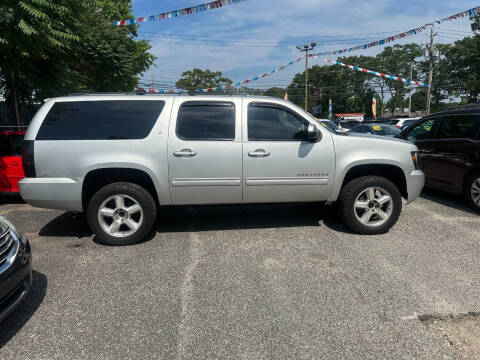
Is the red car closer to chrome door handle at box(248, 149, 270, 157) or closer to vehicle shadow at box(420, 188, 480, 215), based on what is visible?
chrome door handle at box(248, 149, 270, 157)

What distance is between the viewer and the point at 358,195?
14.3ft

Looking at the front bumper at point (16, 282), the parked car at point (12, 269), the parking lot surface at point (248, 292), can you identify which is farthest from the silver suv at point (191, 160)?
the front bumper at point (16, 282)

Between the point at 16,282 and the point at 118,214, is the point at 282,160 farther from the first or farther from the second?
the point at 16,282

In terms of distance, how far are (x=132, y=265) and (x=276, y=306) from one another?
171 cm

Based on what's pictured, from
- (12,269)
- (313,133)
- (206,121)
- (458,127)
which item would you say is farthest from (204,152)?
(458,127)

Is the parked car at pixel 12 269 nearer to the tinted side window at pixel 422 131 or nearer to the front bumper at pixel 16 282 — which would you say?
the front bumper at pixel 16 282

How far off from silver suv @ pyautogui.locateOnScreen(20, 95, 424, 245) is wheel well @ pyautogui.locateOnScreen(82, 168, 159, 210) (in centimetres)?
1

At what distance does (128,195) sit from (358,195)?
299cm

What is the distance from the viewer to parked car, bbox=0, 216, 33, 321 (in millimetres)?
2318

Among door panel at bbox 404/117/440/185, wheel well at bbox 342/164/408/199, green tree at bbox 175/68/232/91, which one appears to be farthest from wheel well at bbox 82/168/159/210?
green tree at bbox 175/68/232/91

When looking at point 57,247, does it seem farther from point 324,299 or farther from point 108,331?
point 324,299

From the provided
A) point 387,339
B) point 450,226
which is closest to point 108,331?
point 387,339

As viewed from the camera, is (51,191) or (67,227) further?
(67,227)

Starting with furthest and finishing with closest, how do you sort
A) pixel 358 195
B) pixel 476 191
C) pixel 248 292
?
pixel 476 191 < pixel 358 195 < pixel 248 292
